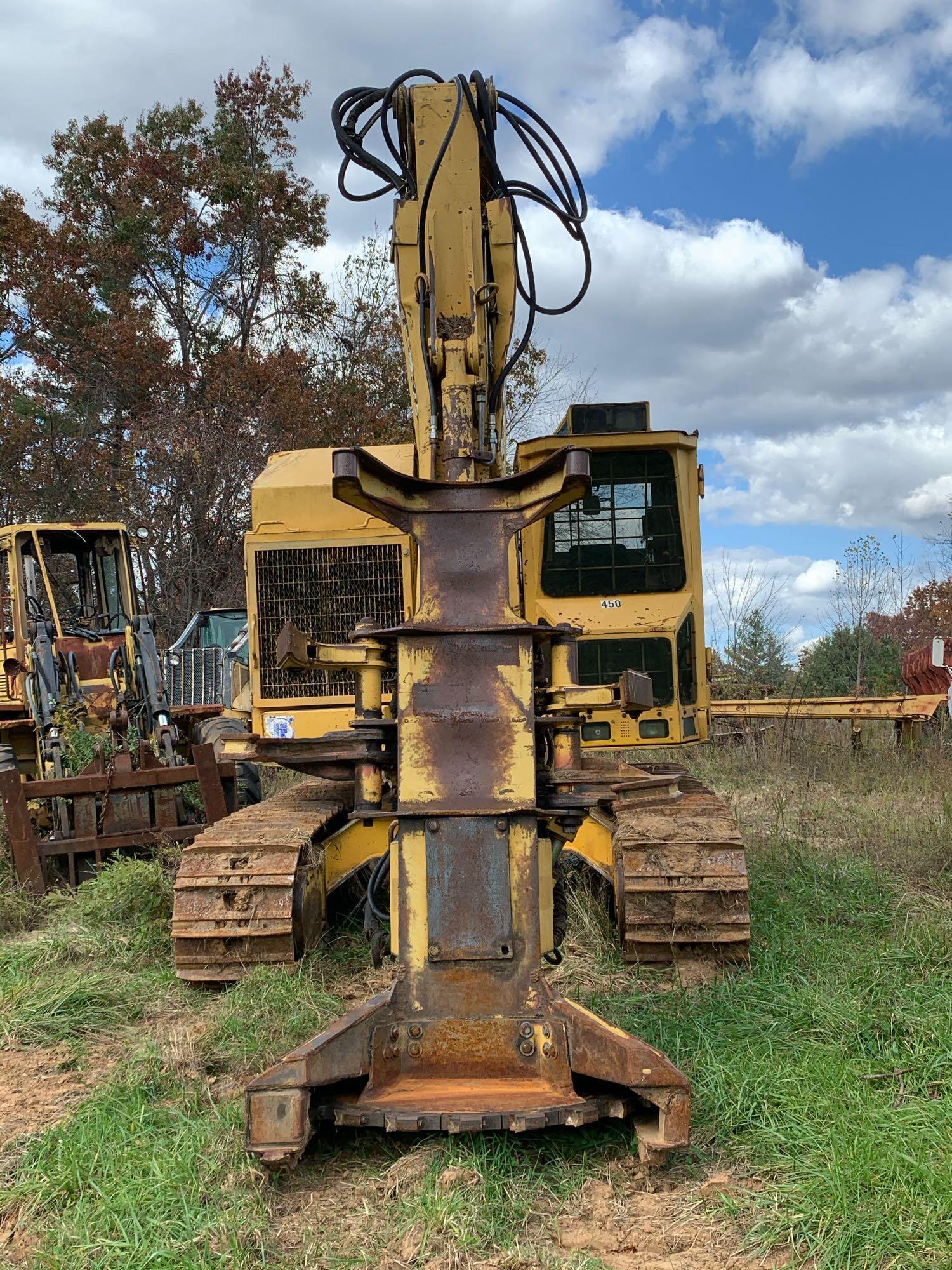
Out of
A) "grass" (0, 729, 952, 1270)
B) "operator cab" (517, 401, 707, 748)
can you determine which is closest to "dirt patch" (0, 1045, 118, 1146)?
"grass" (0, 729, 952, 1270)

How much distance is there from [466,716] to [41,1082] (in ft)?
6.89

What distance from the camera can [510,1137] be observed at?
319cm

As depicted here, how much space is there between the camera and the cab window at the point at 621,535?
6.91 m

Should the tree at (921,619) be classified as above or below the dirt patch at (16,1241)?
above

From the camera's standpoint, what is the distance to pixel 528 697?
352cm

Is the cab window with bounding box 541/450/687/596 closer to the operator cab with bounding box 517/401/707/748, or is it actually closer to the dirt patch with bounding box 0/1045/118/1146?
the operator cab with bounding box 517/401/707/748

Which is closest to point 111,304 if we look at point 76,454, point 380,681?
point 76,454

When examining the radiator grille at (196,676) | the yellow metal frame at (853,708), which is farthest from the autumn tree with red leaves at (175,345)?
the yellow metal frame at (853,708)

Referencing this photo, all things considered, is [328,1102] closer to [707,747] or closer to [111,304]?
[707,747]

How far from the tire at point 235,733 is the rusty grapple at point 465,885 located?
4.16 m

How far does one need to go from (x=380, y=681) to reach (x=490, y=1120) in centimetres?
139

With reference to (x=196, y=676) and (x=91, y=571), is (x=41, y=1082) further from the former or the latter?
(x=196, y=676)

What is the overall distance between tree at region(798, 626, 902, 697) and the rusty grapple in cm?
1496

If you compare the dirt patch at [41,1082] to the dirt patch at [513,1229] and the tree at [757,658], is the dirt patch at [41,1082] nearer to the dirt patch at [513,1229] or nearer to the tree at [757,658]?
the dirt patch at [513,1229]
